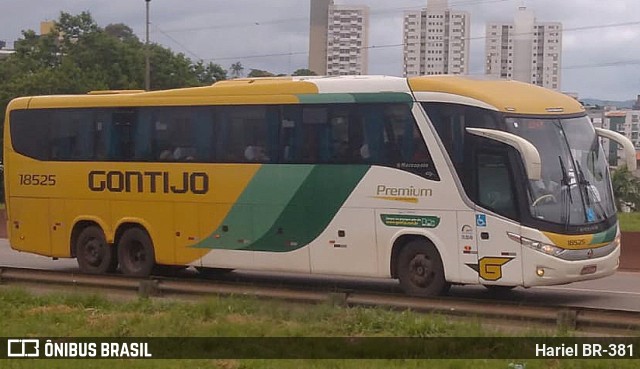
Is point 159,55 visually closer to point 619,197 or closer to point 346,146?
point 619,197

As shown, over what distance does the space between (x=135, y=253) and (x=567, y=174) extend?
7.91 metres

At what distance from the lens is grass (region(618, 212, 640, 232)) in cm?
2387

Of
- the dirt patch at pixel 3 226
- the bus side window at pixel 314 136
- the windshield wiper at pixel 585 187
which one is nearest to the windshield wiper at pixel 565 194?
the windshield wiper at pixel 585 187

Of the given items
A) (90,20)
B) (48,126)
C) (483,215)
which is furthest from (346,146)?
(90,20)

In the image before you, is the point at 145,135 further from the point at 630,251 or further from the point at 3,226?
the point at 3,226

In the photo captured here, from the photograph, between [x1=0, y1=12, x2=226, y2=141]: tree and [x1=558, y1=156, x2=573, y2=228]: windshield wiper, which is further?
[x1=0, y1=12, x2=226, y2=141]: tree

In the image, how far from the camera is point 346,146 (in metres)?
16.6

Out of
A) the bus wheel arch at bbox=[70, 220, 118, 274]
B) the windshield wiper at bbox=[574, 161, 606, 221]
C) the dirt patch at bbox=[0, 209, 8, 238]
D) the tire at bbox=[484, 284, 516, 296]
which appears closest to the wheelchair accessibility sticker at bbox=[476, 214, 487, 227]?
the windshield wiper at bbox=[574, 161, 606, 221]

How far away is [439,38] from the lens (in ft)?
306

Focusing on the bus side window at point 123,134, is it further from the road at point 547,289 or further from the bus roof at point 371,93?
the road at point 547,289

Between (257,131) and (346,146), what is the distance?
→ 5.64 ft

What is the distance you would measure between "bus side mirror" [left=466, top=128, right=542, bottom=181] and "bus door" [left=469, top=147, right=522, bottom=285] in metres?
0.19

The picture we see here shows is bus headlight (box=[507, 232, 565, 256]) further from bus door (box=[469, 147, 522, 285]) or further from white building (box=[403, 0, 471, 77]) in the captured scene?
white building (box=[403, 0, 471, 77])

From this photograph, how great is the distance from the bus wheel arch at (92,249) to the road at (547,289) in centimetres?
184
